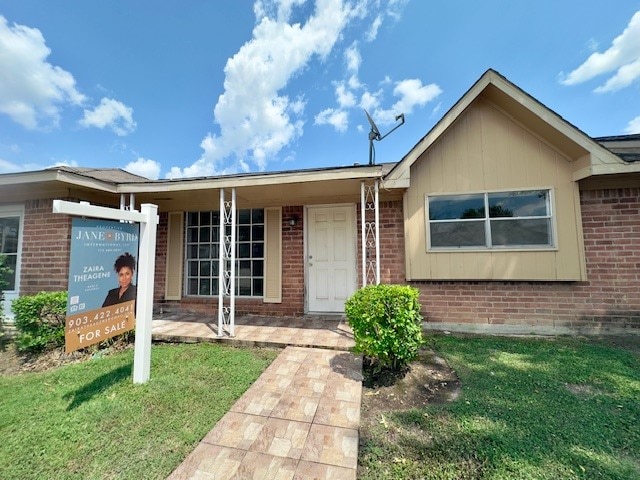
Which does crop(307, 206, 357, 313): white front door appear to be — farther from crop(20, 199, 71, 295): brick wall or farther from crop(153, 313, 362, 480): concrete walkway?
crop(20, 199, 71, 295): brick wall

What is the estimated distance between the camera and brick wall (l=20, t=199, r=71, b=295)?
17.6 ft

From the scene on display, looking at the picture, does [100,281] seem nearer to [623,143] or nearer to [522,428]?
[522,428]

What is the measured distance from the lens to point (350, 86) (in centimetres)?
907

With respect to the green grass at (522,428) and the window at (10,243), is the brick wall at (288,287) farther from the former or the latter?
the window at (10,243)

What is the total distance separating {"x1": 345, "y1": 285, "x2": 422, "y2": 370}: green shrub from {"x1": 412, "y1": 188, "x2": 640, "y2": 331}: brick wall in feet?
8.45

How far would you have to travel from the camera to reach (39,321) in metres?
4.16

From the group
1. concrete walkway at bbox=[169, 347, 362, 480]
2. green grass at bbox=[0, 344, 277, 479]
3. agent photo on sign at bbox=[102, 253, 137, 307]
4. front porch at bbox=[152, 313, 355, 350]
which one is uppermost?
agent photo on sign at bbox=[102, 253, 137, 307]

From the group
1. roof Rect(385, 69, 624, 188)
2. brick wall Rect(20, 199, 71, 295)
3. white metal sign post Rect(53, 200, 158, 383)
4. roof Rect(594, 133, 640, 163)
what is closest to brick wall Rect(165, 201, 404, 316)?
roof Rect(385, 69, 624, 188)

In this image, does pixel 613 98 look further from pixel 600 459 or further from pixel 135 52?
pixel 135 52

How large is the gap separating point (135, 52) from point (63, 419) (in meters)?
10.4

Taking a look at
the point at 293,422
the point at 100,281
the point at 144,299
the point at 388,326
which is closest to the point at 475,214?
the point at 388,326

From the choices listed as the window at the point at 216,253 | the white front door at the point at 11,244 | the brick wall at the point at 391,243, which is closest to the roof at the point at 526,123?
the brick wall at the point at 391,243

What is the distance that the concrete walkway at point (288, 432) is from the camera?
1.79 m

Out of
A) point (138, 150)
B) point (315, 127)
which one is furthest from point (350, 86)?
point (138, 150)
